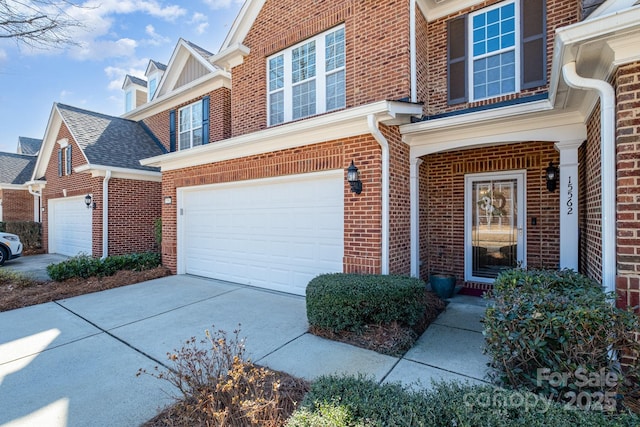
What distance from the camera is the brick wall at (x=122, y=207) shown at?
1070cm

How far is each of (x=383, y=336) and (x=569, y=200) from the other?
3.64 meters

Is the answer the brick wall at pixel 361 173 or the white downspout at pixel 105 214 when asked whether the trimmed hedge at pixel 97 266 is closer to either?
the white downspout at pixel 105 214

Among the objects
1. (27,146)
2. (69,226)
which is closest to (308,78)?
(69,226)

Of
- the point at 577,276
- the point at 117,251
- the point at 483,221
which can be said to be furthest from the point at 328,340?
the point at 117,251

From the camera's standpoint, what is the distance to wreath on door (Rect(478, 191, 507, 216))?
648 cm

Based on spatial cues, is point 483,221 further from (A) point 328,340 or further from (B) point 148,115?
(B) point 148,115

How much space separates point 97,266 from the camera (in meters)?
8.43

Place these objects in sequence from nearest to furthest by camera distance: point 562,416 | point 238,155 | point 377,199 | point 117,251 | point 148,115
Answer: point 562,416 → point 377,199 → point 238,155 → point 117,251 → point 148,115

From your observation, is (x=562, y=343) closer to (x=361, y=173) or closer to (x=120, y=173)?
(x=361, y=173)

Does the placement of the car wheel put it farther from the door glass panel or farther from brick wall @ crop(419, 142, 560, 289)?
the door glass panel

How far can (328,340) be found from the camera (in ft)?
14.3

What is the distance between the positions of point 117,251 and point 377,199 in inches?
388

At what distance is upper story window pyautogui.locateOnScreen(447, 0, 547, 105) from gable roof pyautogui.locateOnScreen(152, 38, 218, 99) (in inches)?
330

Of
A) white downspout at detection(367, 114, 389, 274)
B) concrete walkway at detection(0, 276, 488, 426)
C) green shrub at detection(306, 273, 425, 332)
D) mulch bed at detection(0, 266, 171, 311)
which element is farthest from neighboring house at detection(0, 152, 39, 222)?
white downspout at detection(367, 114, 389, 274)
